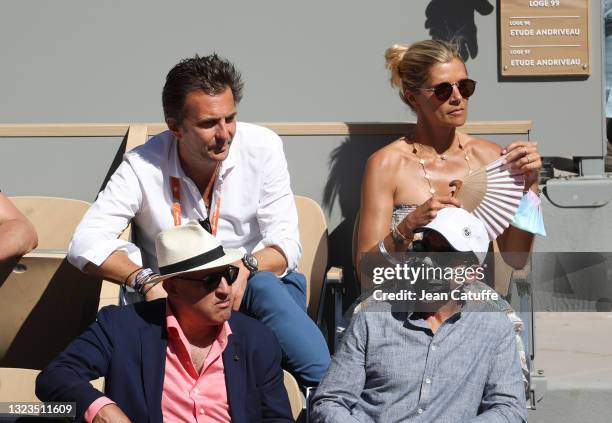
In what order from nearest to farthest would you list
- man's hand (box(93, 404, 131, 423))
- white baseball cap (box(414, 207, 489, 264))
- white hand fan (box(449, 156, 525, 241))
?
man's hand (box(93, 404, 131, 423)) < white baseball cap (box(414, 207, 489, 264)) < white hand fan (box(449, 156, 525, 241))

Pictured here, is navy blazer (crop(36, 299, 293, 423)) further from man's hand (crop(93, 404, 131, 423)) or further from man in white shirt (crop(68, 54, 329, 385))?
man in white shirt (crop(68, 54, 329, 385))

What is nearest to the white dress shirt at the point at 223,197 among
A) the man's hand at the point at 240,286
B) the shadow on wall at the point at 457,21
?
the man's hand at the point at 240,286

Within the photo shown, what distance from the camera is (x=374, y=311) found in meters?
3.68

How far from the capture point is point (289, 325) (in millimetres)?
4016

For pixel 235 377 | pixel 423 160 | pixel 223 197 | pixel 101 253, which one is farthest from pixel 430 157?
pixel 235 377

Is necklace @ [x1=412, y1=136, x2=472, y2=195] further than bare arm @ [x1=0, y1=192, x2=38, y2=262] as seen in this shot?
Yes

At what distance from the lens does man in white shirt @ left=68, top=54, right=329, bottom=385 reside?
13.7 feet

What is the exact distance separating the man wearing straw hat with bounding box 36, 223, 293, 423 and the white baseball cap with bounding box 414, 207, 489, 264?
0.68 meters

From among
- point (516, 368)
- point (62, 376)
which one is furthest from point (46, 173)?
point (516, 368)

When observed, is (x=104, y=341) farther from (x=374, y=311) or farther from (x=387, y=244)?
(x=387, y=244)

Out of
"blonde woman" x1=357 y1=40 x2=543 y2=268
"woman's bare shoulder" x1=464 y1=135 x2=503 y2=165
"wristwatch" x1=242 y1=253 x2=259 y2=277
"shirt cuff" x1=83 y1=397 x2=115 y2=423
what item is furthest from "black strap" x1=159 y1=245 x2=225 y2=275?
"woman's bare shoulder" x1=464 y1=135 x2=503 y2=165

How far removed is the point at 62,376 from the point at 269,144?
1.64 m

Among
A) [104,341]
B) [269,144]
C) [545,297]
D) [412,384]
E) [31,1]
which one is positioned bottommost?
[545,297]

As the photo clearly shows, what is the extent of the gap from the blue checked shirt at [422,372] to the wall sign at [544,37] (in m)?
2.85
